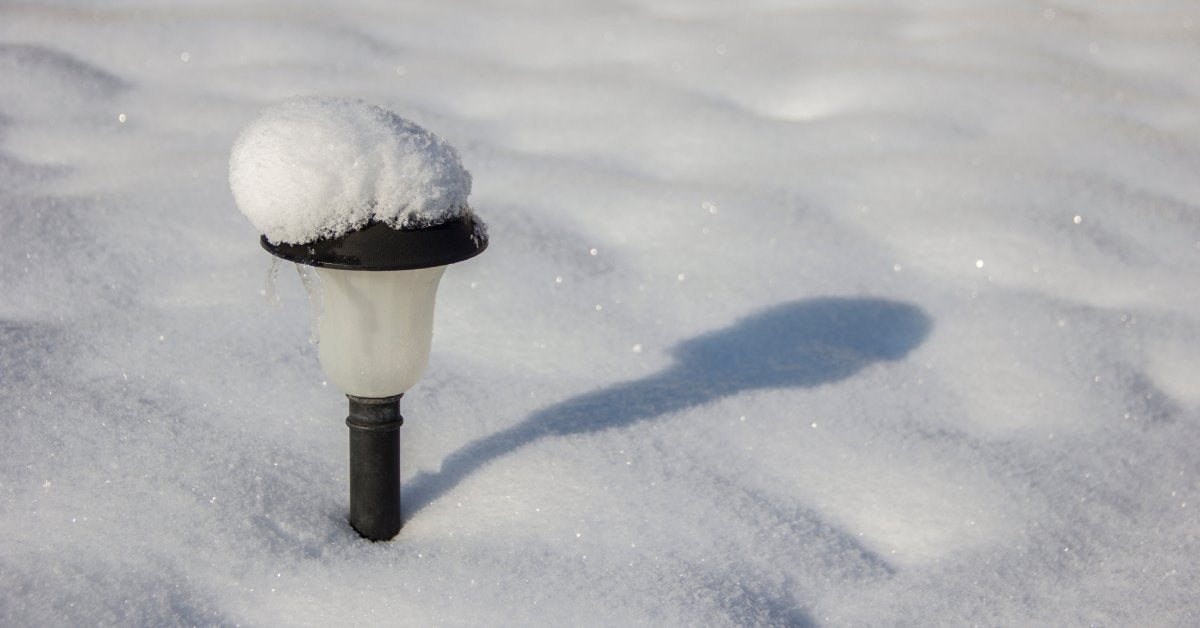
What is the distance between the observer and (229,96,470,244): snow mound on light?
1.41 meters

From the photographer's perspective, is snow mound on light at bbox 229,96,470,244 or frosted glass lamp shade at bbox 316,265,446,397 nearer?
snow mound on light at bbox 229,96,470,244

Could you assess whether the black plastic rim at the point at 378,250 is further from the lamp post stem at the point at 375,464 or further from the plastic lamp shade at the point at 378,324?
the lamp post stem at the point at 375,464

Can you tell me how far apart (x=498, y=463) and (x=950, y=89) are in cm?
226

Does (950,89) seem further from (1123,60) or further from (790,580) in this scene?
(790,580)

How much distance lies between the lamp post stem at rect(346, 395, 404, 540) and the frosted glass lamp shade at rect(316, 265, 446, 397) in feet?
0.12

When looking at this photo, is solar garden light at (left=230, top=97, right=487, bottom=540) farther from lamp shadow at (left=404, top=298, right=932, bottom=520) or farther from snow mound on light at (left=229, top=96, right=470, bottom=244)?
lamp shadow at (left=404, top=298, right=932, bottom=520)

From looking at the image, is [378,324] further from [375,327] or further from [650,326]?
[650,326]

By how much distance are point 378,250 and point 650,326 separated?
1173 mm

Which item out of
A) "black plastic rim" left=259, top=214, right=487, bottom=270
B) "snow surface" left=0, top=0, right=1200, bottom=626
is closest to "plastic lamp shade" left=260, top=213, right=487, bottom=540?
"black plastic rim" left=259, top=214, right=487, bottom=270

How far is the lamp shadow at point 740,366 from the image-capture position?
1.96 meters

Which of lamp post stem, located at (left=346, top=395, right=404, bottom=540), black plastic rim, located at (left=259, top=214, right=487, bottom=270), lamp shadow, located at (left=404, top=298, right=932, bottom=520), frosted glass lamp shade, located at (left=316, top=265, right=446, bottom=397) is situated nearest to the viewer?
black plastic rim, located at (left=259, top=214, right=487, bottom=270)

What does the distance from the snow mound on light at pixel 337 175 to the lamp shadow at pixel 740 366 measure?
0.60 m

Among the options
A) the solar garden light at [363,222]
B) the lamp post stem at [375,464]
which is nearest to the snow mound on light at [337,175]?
the solar garden light at [363,222]

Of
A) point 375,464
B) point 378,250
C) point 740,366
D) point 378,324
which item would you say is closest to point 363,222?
point 378,250
